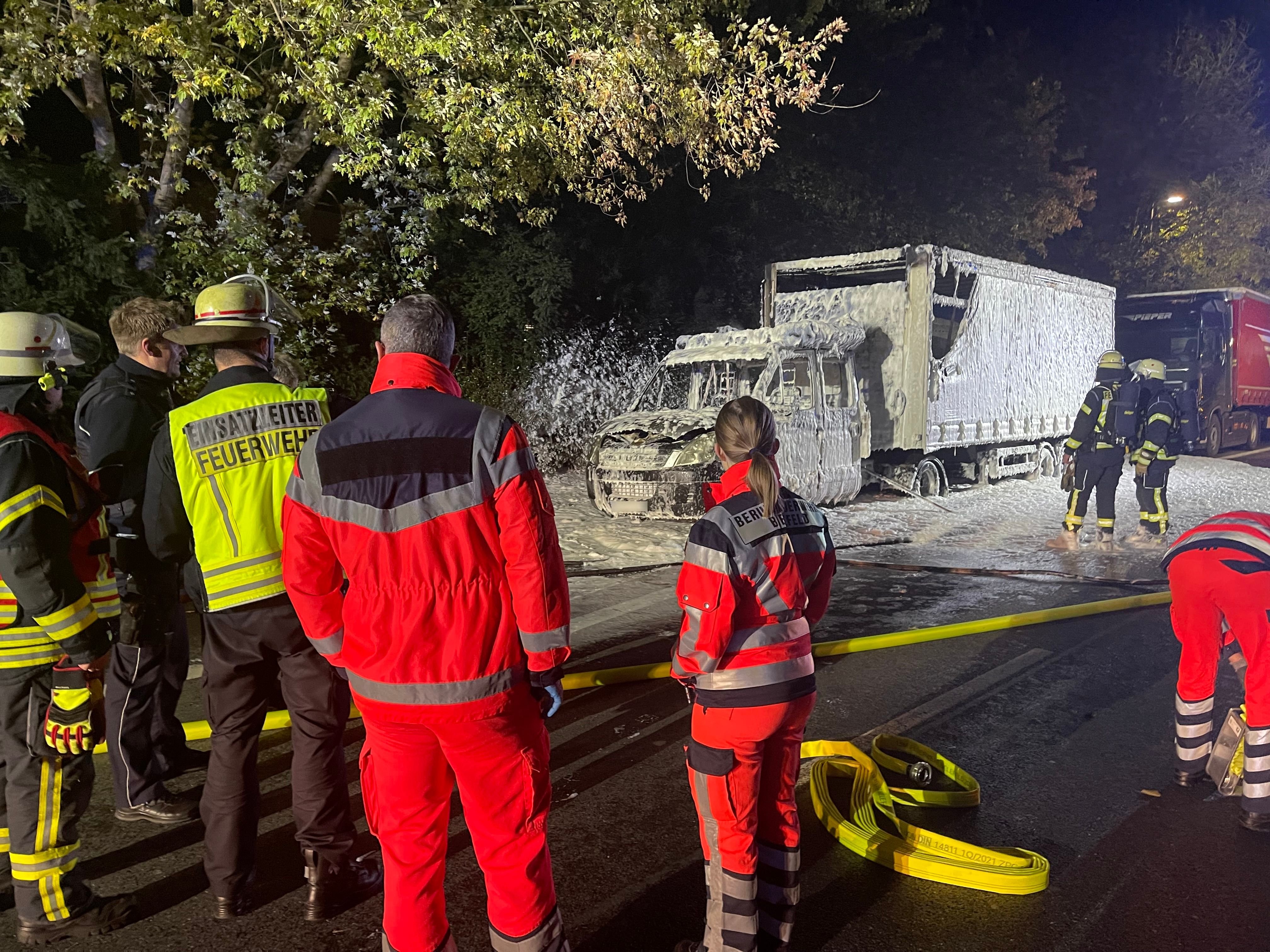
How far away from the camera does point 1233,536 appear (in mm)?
3791

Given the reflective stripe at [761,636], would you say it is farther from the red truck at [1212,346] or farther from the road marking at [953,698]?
the red truck at [1212,346]

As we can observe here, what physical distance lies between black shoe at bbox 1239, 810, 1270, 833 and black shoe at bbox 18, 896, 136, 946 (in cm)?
430

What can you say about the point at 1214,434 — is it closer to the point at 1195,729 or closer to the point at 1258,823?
the point at 1195,729

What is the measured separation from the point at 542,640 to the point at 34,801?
195 centimetres

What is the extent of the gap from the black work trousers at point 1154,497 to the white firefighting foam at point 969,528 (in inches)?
16.4

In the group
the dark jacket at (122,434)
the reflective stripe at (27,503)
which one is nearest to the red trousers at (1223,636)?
the reflective stripe at (27,503)

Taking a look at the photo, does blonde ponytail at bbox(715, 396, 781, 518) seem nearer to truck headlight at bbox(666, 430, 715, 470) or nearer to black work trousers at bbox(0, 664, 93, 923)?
black work trousers at bbox(0, 664, 93, 923)

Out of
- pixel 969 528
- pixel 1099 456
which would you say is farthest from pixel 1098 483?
pixel 969 528

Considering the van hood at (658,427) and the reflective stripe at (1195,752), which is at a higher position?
the van hood at (658,427)

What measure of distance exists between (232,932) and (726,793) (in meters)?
1.82

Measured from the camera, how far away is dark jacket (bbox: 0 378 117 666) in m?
2.89

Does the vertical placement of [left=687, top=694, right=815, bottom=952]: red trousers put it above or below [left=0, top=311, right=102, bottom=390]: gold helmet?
below

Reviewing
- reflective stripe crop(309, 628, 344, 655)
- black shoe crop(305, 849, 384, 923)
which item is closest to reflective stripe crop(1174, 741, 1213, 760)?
black shoe crop(305, 849, 384, 923)

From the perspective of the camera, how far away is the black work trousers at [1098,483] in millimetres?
9773
